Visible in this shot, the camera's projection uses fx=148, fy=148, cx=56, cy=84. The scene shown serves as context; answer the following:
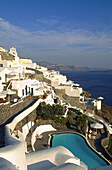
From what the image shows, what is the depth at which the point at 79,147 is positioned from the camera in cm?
1203

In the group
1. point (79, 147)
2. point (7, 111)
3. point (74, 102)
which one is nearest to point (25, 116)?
point (7, 111)

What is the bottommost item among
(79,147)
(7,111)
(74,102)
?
(79,147)

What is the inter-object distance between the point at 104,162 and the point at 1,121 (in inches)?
306

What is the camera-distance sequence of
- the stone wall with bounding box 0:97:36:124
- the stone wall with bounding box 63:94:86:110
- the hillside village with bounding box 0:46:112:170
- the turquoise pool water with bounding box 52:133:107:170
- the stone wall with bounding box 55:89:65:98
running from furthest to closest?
the stone wall with bounding box 55:89:65:98 < the stone wall with bounding box 63:94:86:110 < the stone wall with bounding box 0:97:36:124 < the turquoise pool water with bounding box 52:133:107:170 < the hillside village with bounding box 0:46:112:170

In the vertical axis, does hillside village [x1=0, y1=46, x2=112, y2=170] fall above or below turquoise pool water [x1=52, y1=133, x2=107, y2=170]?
above

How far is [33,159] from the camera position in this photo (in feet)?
13.9

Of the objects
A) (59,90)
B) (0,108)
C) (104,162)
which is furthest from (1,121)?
(59,90)

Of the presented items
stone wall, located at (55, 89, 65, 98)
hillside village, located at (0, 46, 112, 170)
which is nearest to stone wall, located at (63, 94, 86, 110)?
hillside village, located at (0, 46, 112, 170)

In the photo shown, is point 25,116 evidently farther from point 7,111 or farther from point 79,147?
point 79,147

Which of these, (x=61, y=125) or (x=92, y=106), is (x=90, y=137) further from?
(x=92, y=106)

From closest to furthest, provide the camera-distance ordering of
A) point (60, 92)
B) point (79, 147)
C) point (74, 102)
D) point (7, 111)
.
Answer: point (7, 111), point (79, 147), point (74, 102), point (60, 92)

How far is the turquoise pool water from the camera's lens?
33.9 ft

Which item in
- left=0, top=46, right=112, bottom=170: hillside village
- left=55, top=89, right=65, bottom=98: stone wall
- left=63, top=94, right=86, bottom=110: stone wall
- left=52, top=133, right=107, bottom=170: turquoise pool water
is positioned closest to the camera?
left=0, top=46, right=112, bottom=170: hillside village

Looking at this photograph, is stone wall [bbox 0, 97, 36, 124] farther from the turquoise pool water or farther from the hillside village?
the turquoise pool water
